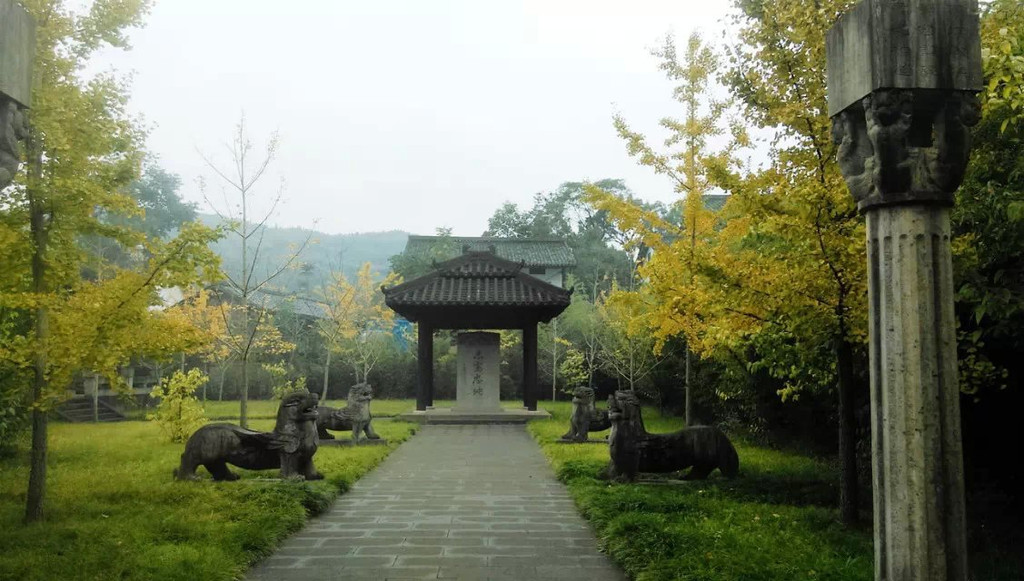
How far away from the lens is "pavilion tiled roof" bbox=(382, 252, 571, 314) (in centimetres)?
1877

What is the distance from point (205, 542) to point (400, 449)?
7215 millimetres

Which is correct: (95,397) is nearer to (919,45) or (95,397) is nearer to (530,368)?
(530,368)

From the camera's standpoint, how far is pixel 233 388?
26703 mm

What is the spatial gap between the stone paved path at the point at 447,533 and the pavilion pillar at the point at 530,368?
341 inches

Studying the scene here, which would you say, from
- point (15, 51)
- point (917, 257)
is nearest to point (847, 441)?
point (917, 257)

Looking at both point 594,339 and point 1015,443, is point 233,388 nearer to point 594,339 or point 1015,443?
point 594,339

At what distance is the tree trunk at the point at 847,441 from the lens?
629 centimetres

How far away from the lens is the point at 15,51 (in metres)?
3.27

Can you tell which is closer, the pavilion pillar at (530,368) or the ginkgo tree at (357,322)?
the pavilion pillar at (530,368)

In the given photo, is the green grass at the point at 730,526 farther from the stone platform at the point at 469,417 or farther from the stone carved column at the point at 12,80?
the stone platform at the point at 469,417

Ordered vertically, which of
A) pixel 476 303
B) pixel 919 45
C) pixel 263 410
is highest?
pixel 919 45

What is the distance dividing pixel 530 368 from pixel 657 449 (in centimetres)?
1110

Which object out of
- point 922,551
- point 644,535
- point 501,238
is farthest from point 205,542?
point 501,238

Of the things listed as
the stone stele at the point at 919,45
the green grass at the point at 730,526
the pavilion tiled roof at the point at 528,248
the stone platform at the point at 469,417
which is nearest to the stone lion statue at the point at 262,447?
the green grass at the point at 730,526
